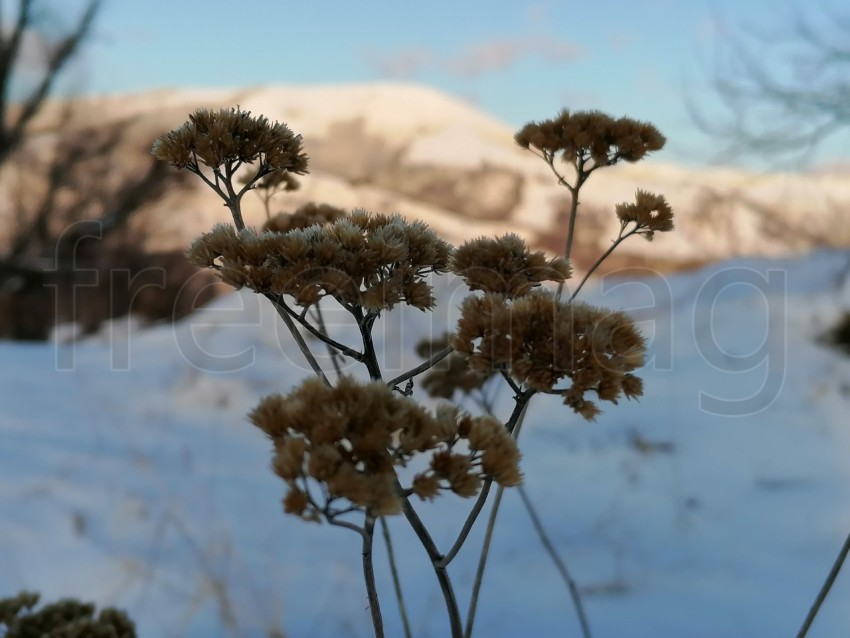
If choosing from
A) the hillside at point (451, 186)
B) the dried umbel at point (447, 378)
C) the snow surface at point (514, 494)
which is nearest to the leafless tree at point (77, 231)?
the hillside at point (451, 186)

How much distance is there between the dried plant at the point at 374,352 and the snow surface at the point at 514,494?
250 millimetres

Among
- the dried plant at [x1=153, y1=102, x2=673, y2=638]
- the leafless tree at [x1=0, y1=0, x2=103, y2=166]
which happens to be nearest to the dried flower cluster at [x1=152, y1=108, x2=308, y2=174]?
the dried plant at [x1=153, y1=102, x2=673, y2=638]

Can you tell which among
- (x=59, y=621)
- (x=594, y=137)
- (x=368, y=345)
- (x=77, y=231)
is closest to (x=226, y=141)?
(x=368, y=345)

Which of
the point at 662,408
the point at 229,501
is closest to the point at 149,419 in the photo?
the point at 229,501

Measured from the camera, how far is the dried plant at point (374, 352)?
2.73 feet

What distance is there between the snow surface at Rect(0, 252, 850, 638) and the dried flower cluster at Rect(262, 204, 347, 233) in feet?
1.42

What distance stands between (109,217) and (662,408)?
7722 millimetres

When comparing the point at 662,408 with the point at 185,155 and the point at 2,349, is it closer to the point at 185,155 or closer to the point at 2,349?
the point at 185,155

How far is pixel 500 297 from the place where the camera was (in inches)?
39.4

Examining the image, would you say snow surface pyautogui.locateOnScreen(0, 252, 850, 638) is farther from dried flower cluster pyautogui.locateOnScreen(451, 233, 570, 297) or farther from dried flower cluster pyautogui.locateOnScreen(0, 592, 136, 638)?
dried flower cluster pyautogui.locateOnScreen(0, 592, 136, 638)

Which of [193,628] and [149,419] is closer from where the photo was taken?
[193,628]

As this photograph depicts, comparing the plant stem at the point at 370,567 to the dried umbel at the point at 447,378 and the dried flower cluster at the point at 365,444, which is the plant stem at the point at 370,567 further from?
the dried umbel at the point at 447,378

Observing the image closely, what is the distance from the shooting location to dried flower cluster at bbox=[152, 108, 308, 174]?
3.83 feet

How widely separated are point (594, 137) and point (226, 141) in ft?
2.32
